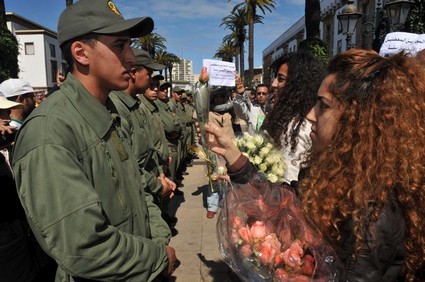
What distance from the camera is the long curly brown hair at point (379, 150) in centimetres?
136

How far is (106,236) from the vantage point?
1429 millimetres

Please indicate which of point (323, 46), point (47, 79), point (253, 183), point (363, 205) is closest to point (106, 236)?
point (253, 183)

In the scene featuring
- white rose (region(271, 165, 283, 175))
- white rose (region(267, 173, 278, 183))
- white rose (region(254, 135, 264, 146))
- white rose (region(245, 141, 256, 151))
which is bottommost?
white rose (region(267, 173, 278, 183))

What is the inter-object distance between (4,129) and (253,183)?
7.01 ft

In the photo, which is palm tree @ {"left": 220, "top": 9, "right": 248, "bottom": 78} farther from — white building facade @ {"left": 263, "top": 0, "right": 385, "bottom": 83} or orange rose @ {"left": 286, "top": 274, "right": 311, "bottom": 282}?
orange rose @ {"left": 286, "top": 274, "right": 311, "bottom": 282}

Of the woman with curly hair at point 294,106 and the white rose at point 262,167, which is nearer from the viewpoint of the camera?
the white rose at point 262,167

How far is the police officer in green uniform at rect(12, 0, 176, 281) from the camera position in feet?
4.41

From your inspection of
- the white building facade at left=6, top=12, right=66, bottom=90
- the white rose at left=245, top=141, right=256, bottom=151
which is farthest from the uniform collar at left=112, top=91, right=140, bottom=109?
the white building facade at left=6, top=12, right=66, bottom=90

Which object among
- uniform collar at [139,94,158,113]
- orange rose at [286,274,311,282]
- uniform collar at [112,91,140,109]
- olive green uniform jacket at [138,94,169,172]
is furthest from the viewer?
uniform collar at [139,94,158,113]

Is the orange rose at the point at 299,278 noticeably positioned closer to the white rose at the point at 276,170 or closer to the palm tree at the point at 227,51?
the white rose at the point at 276,170

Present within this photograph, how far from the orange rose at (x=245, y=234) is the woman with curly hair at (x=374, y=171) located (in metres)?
0.28

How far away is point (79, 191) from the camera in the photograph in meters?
1.37

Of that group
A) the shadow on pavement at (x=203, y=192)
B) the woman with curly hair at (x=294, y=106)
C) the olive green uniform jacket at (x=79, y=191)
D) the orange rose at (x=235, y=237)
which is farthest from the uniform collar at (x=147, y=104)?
the orange rose at (x=235, y=237)

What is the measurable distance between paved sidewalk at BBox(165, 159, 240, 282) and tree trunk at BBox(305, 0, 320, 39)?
721 centimetres
